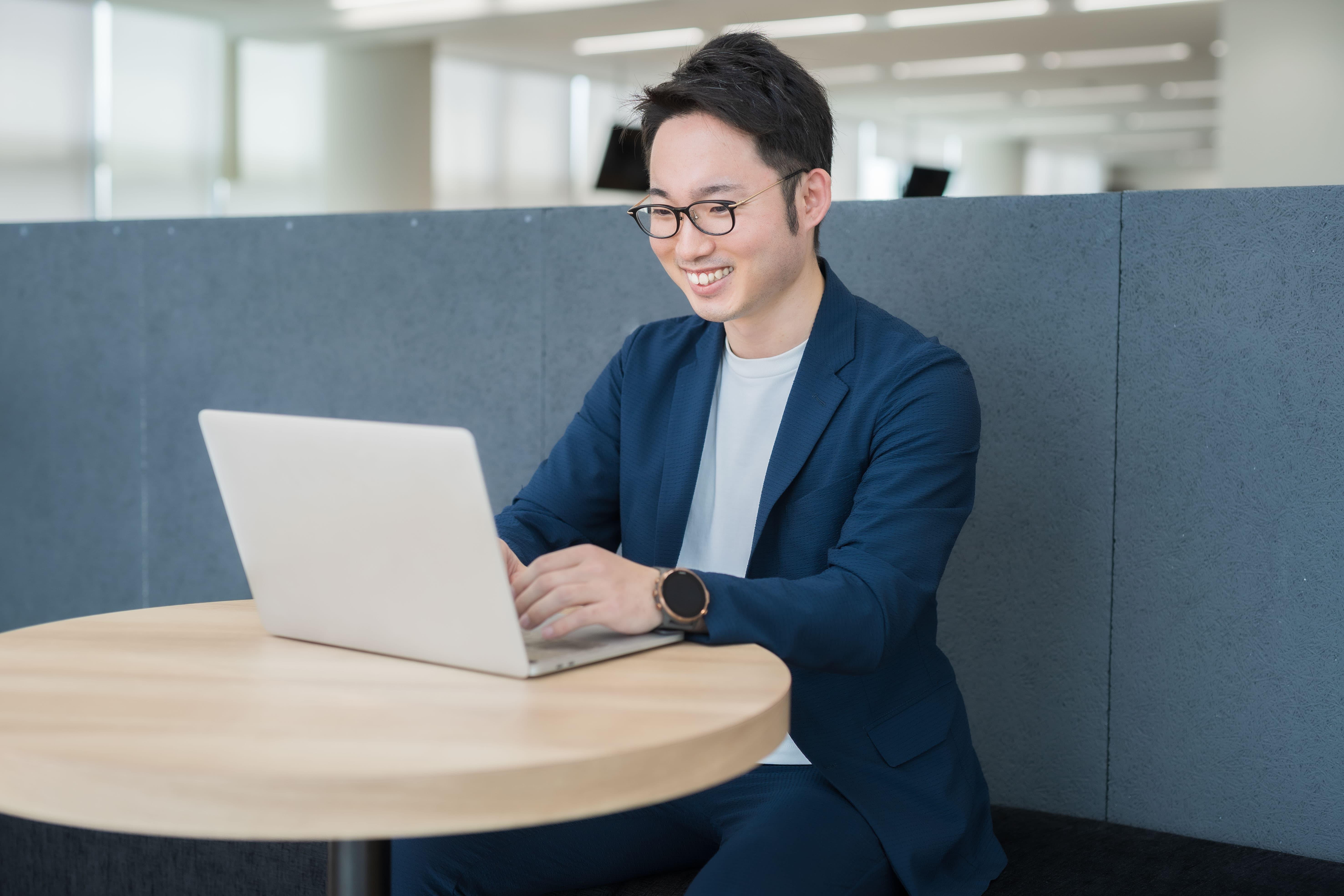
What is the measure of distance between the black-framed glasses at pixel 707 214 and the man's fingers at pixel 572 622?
52 cm

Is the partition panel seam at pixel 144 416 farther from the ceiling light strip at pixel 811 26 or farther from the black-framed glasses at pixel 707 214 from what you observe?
the ceiling light strip at pixel 811 26

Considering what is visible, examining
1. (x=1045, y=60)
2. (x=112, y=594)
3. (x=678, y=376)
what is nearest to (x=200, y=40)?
(x=1045, y=60)

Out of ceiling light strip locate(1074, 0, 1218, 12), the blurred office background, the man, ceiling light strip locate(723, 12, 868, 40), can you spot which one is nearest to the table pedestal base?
the man

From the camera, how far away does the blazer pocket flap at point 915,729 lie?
136 centimetres

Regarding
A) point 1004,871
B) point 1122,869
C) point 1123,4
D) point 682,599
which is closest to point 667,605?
point 682,599

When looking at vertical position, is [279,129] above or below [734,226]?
above

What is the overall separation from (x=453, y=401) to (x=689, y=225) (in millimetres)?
1345

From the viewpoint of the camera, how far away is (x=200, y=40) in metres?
10.1

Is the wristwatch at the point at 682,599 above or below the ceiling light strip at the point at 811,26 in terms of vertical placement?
below

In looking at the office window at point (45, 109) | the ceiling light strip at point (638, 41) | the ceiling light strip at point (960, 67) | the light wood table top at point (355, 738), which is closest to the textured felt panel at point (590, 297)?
the light wood table top at point (355, 738)

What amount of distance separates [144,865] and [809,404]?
1207mm

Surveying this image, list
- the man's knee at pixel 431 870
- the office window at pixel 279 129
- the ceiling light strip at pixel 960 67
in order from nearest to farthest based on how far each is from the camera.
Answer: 1. the man's knee at pixel 431 870
2. the office window at pixel 279 129
3. the ceiling light strip at pixel 960 67

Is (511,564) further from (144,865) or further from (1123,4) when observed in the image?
(1123,4)

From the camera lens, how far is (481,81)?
11.6 metres
